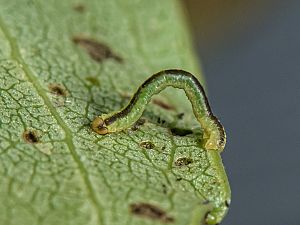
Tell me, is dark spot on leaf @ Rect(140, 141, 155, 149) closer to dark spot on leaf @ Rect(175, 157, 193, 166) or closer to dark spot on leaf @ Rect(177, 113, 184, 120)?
dark spot on leaf @ Rect(175, 157, 193, 166)

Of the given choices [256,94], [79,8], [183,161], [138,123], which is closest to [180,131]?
[138,123]

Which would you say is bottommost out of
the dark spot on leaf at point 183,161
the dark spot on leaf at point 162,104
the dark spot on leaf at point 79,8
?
the dark spot on leaf at point 183,161

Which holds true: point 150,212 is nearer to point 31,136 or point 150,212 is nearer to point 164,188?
point 164,188

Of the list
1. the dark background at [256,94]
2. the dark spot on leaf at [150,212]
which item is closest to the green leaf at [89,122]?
the dark spot on leaf at [150,212]

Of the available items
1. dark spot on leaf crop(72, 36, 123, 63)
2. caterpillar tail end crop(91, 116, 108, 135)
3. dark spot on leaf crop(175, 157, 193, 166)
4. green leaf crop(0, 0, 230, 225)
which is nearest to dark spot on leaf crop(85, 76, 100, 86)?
green leaf crop(0, 0, 230, 225)

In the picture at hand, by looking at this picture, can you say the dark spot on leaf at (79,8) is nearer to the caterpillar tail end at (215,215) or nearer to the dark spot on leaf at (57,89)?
the dark spot on leaf at (57,89)

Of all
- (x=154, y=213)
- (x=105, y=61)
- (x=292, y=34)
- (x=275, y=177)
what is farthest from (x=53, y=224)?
(x=292, y=34)

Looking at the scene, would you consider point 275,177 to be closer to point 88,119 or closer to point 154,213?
point 88,119
